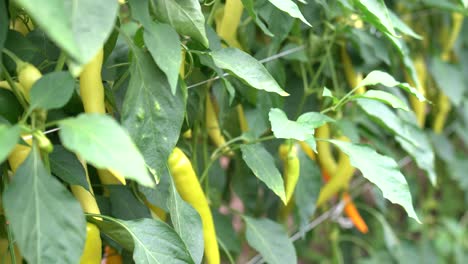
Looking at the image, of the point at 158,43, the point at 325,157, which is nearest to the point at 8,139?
the point at 158,43

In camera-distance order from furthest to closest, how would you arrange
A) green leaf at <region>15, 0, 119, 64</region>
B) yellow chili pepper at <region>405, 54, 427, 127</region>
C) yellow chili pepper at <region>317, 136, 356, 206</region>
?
yellow chili pepper at <region>405, 54, 427, 127</region>
yellow chili pepper at <region>317, 136, 356, 206</region>
green leaf at <region>15, 0, 119, 64</region>

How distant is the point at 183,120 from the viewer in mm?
724

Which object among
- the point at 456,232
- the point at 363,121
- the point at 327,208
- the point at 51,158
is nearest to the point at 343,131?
the point at 363,121

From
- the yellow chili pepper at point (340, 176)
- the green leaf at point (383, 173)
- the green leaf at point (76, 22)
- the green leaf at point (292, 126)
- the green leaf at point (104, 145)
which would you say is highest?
the green leaf at point (76, 22)

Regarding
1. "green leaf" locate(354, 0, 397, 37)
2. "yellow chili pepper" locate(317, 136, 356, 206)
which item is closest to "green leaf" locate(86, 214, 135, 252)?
"green leaf" locate(354, 0, 397, 37)

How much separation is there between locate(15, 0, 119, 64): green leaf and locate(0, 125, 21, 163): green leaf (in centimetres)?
9

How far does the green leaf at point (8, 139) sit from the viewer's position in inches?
19.2

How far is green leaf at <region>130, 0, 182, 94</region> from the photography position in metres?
0.62

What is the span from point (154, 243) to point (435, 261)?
1.11m

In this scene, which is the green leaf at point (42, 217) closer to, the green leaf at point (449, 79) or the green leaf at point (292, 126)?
the green leaf at point (292, 126)

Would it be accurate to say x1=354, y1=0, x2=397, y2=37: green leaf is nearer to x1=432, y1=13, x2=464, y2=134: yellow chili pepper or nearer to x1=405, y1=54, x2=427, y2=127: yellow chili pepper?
x1=405, y1=54, x2=427, y2=127: yellow chili pepper

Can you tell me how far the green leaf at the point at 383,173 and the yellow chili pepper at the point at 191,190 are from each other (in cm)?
18

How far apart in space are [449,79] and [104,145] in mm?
1142

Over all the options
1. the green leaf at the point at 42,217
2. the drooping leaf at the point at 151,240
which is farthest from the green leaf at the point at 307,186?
the green leaf at the point at 42,217
